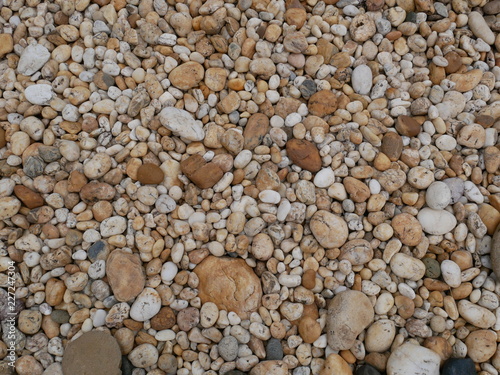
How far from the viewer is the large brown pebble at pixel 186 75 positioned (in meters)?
2.11

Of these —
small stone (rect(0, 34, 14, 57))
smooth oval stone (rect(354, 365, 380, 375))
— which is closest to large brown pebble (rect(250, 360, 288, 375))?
smooth oval stone (rect(354, 365, 380, 375))

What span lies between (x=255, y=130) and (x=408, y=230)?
88cm

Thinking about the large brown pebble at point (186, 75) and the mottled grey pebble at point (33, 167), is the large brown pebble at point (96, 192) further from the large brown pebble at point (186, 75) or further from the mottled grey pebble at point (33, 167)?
the large brown pebble at point (186, 75)

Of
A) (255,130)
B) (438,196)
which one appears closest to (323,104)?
(255,130)

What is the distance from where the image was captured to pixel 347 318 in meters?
1.74

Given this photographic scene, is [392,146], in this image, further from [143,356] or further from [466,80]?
[143,356]

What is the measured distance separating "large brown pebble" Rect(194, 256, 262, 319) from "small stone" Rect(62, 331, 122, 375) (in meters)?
0.42

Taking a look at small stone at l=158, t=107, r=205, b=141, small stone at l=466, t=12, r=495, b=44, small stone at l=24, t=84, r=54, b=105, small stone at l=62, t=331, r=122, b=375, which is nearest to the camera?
small stone at l=62, t=331, r=122, b=375

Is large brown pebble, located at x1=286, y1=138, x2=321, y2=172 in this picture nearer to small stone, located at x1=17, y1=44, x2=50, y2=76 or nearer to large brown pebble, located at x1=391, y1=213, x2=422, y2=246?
large brown pebble, located at x1=391, y1=213, x2=422, y2=246

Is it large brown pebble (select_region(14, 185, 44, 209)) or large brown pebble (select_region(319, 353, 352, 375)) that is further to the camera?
large brown pebble (select_region(14, 185, 44, 209))

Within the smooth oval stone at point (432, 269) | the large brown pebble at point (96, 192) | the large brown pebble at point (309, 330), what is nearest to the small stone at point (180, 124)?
the large brown pebble at point (96, 192)

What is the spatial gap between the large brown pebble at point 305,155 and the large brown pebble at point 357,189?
164 mm

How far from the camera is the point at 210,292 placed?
1.83 m

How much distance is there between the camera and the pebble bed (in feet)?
5.81
